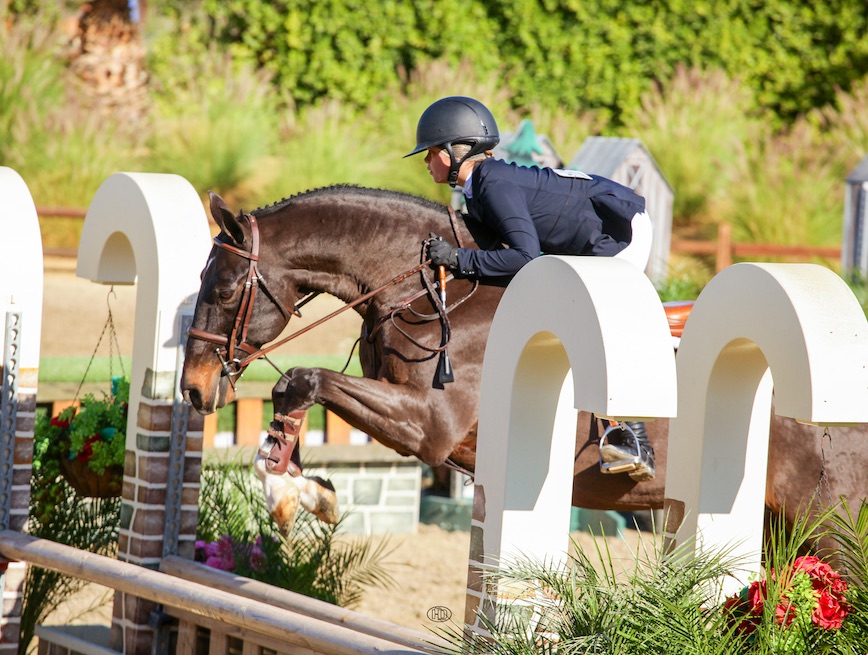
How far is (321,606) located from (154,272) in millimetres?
1503

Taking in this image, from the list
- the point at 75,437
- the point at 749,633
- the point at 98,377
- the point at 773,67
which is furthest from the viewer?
the point at 773,67

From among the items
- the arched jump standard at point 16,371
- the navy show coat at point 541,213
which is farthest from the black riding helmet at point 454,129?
the arched jump standard at point 16,371

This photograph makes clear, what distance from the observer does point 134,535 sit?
439 centimetres

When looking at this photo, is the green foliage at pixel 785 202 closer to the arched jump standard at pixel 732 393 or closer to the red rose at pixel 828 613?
the arched jump standard at pixel 732 393

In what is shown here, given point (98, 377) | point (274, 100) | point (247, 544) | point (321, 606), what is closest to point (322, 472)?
point (98, 377)

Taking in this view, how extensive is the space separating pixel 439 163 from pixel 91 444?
183cm

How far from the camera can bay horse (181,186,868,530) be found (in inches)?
154

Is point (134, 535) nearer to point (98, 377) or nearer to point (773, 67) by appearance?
point (98, 377)

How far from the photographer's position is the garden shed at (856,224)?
950cm

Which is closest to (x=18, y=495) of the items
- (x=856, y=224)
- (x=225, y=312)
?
(x=225, y=312)

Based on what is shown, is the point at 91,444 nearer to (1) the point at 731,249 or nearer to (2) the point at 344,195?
(2) the point at 344,195

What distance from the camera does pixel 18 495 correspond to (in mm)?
4527

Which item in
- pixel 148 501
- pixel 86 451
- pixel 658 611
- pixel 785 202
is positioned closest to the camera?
pixel 658 611

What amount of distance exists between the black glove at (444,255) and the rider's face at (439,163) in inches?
10.5
